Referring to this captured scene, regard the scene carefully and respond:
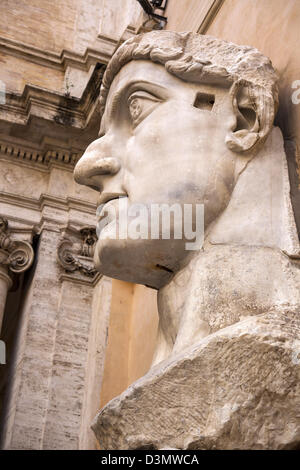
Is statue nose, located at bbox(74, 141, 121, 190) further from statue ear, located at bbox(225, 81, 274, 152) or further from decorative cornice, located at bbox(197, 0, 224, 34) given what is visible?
decorative cornice, located at bbox(197, 0, 224, 34)

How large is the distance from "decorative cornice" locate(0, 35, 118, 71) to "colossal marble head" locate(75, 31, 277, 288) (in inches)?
176

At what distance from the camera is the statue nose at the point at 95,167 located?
2641mm

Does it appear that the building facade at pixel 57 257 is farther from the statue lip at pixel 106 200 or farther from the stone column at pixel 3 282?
the statue lip at pixel 106 200

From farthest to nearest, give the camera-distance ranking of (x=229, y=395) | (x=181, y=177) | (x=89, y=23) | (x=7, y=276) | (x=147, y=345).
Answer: (x=89, y=23), (x=7, y=276), (x=147, y=345), (x=181, y=177), (x=229, y=395)

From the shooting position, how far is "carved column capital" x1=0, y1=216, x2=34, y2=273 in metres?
5.82

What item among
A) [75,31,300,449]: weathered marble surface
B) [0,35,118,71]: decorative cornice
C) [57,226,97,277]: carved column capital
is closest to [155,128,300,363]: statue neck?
[75,31,300,449]: weathered marble surface

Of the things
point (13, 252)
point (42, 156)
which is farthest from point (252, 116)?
point (42, 156)

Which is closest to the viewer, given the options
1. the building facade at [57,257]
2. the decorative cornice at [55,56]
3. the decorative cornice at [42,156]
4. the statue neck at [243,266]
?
the statue neck at [243,266]

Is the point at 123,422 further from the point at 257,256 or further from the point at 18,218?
the point at 18,218

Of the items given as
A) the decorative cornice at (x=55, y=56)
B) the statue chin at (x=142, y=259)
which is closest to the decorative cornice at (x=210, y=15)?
the statue chin at (x=142, y=259)

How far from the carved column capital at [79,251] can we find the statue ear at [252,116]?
3.51 meters

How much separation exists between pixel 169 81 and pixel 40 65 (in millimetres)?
4880
